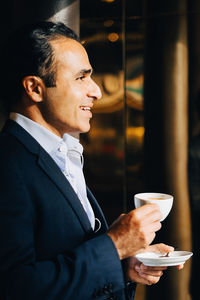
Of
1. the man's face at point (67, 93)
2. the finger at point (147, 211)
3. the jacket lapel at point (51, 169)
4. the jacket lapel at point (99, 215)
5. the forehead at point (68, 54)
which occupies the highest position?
the forehead at point (68, 54)

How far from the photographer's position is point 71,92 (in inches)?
72.3

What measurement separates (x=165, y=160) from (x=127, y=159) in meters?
0.56

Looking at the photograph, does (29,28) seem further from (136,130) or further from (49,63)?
Answer: (136,130)

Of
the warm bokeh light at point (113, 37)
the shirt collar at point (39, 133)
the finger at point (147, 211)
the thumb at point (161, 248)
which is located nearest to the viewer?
the finger at point (147, 211)

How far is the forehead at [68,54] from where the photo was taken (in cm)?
182

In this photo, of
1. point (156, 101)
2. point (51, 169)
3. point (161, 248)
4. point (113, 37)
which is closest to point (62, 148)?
point (51, 169)

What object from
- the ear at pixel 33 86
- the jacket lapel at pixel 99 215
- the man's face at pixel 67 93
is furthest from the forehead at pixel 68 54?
the jacket lapel at pixel 99 215

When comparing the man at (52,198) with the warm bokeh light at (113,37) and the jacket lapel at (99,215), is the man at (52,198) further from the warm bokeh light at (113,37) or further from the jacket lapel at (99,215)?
the warm bokeh light at (113,37)

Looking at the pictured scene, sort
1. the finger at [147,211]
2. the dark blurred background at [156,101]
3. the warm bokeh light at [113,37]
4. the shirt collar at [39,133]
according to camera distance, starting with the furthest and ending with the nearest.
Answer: the warm bokeh light at [113,37] → the dark blurred background at [156,101] → the shirt collar at [39,133] → the finger at [147,211]

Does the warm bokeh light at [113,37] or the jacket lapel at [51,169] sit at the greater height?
the warm bokeh light at [113,37]

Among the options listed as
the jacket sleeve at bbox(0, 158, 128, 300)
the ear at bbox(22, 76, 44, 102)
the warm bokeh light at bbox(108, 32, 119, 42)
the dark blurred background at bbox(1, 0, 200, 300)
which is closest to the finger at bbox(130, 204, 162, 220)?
the jacket sleeve at bbox(0, 158, 128, 300)

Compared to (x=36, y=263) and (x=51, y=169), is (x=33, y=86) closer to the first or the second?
(x=51, y=169)

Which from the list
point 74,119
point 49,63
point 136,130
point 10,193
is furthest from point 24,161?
point 136,130

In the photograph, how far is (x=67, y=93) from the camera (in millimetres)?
1831
